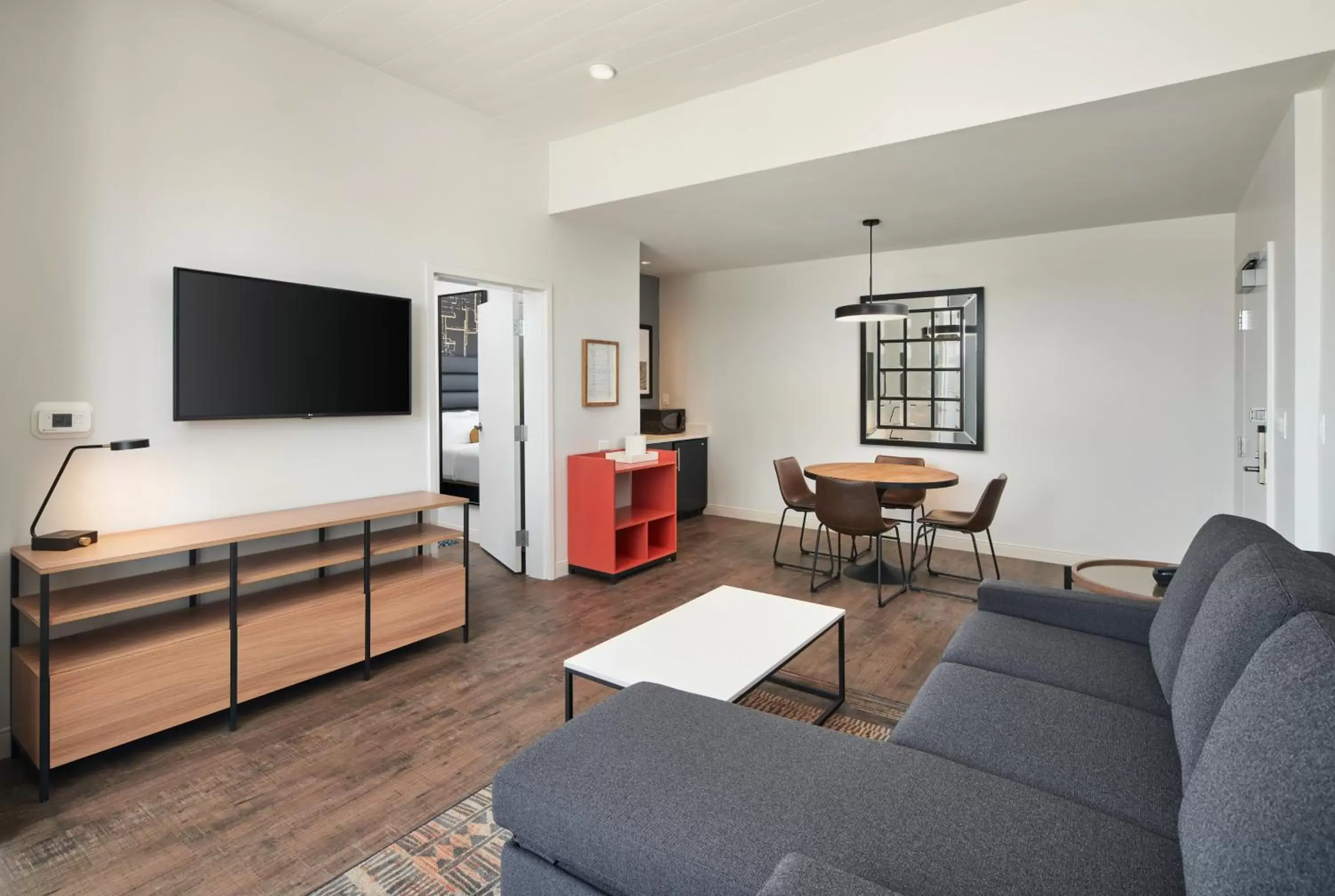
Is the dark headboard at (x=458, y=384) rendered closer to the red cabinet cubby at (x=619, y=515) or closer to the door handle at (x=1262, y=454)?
the red cabinet cubby at (x=619, y=515)

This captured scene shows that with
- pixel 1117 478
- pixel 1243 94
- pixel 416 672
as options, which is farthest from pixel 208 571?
pixel 1117 478

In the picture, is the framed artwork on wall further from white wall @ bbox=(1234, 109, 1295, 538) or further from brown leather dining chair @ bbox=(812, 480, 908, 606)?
white wall @ bbox=(1234, 109, 1295, 538)

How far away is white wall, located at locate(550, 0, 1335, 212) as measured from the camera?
2.49m

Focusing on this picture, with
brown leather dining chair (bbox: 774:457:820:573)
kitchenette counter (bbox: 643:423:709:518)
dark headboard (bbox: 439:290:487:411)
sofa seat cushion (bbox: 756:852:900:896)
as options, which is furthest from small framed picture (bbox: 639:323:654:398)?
sofa seat cushion (bbox: 756:852:900:896)

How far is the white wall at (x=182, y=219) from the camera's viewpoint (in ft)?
7.87

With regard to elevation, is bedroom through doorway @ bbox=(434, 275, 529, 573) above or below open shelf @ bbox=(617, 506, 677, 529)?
above

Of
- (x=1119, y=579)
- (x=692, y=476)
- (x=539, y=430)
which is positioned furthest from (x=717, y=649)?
(x=692, y=476)

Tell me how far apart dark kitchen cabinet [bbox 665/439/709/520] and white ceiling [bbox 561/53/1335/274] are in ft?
6.18

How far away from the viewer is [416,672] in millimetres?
3129

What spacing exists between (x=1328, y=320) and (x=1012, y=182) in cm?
175

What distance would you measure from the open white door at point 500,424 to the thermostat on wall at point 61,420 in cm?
244

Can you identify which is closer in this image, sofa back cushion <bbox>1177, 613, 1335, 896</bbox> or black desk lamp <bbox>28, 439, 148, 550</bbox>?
sofa back cushion <bbox>1177, 613, 1335, 896</bbox>

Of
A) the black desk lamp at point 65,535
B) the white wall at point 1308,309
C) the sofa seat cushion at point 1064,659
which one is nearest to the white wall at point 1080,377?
the white wall at point 1308,309

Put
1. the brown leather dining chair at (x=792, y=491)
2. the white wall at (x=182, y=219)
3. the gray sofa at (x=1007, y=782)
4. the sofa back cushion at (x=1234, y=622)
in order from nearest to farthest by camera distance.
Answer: the gray sofa at (x=1007, y=782), the sofa back cushion at (x=1234, y=622), the white wall at (x=182, y=219), the brown leather dining chair at (x=792, y=491)
